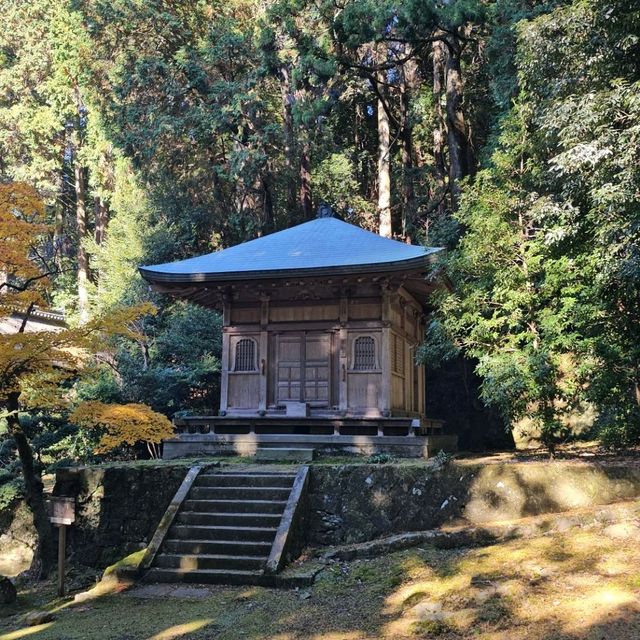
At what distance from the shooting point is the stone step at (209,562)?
762cm

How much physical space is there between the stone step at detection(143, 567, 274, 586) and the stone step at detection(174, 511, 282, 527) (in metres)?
0.90

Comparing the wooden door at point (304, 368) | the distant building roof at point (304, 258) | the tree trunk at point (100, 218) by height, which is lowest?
the wooden door at point (304, 368)

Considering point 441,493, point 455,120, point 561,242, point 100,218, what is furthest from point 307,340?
point 100,218

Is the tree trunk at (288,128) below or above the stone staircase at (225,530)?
above

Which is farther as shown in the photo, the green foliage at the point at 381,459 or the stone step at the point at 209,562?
the green foliage at the point at 381,459

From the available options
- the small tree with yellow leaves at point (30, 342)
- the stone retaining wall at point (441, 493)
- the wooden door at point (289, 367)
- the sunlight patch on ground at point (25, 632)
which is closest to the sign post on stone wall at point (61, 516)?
the sunlight patch on ground at point (25, 632)

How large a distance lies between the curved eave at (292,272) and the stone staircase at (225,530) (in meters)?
4.06

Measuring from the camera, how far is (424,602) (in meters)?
5.51

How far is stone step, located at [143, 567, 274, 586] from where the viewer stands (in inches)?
286

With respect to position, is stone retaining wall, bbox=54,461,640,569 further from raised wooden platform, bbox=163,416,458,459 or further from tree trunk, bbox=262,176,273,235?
tree trunk, bbox=262,176,273,235

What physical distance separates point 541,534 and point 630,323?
11.9 feet

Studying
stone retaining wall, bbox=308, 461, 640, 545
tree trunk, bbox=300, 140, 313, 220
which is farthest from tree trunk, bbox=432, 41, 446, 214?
stone retaining wall, bbox=308, 461, 640, 545

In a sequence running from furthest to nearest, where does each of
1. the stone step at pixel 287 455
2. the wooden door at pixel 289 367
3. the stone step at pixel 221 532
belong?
1. the wooden door at pixel 289 367
2. the stone step at pixel 287 455
3. the stone step at pixel 221 532

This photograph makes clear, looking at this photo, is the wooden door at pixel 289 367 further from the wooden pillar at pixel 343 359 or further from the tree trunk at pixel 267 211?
the tree trunk at pixel 267 211
